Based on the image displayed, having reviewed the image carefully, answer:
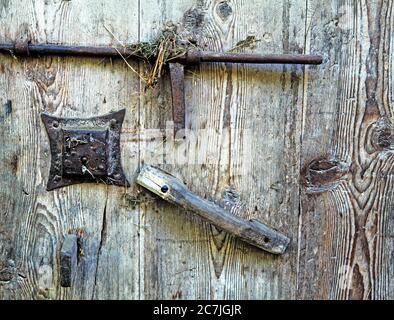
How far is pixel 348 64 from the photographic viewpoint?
1.02 m

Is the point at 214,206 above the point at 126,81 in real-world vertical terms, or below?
below

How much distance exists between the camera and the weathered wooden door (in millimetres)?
1012

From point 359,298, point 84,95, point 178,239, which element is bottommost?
point 359,298

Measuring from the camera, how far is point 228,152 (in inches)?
41.3

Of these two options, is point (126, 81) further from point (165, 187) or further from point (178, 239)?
point (178, 239)

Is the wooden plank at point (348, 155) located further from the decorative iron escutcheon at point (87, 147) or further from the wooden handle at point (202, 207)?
the decorative iron escutcheon at point (87, 147)

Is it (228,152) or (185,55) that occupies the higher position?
(185,55)

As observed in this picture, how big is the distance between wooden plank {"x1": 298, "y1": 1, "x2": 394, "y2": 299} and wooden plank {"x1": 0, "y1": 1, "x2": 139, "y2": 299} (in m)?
0.41

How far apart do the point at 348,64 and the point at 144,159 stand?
51 centimetres

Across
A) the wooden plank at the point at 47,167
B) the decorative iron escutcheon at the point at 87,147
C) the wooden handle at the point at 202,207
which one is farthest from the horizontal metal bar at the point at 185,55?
the wooden handle at the point at 202,207

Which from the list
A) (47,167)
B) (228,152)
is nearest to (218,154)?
(228,152)

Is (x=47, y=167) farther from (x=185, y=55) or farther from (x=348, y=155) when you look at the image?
(x=348, y=155)

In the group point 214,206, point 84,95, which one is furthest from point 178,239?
point 84,95

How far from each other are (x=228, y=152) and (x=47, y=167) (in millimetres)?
424
